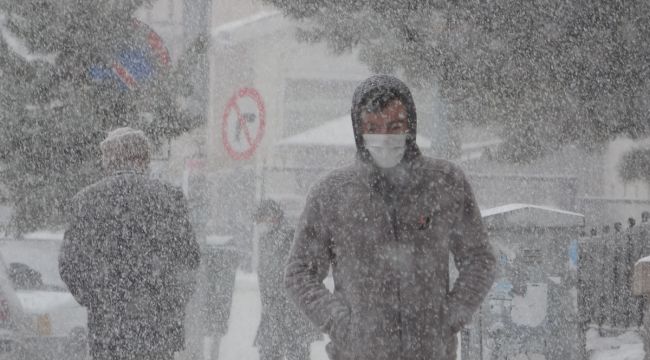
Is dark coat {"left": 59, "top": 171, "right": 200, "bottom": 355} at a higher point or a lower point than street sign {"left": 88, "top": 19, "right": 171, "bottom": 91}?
lower

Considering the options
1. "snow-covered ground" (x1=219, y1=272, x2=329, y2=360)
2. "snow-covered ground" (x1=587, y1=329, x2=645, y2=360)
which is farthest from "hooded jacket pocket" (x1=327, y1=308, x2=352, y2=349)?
"snow-covered ground" (x1=219, y1=272, x2=329, y2=360)

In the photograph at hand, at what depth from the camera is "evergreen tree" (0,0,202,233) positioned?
10.4 m

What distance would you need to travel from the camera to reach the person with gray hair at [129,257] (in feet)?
16.3

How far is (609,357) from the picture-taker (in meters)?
8.34

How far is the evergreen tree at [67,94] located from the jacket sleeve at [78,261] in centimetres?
533

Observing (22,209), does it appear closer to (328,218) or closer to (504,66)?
(504,66)

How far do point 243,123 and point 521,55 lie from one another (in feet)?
Answer: 8.42

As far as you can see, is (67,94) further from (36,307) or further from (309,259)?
(309,259)

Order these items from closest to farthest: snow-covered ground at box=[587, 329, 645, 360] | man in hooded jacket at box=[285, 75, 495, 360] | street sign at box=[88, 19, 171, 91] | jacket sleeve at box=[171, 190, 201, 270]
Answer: man in hooded jacket at box=[285, 75, 495, 360] → jacket sleeve at box=[171, 190, 201, 270] → snow-covered ground at box=[587, 329, 645, 360] → street sign at box=[88, 19, 171, 91]

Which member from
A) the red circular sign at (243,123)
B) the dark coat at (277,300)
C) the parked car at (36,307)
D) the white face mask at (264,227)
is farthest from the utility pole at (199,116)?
the parked car at (36,307)

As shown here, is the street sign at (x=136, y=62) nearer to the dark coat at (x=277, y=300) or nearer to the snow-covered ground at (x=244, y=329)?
the dark coat at (x=277, y=300)

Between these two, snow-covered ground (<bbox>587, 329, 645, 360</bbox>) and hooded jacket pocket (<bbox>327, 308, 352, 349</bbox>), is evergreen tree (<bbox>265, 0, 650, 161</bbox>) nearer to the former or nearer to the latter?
→ snow-covered ground (<bbox>587, 329, 645, 360</bbox>)

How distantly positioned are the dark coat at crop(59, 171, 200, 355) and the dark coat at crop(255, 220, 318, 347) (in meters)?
4.97

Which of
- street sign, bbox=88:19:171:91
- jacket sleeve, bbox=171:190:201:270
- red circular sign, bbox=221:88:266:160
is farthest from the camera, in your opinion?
red circular sign, bbox=221:88:266:160
